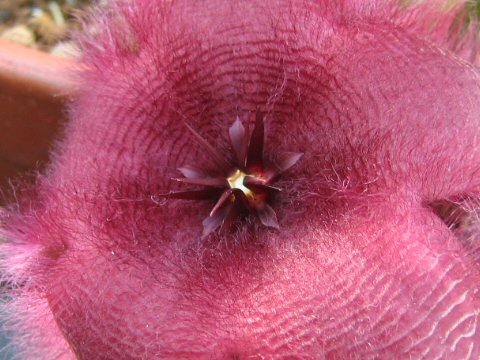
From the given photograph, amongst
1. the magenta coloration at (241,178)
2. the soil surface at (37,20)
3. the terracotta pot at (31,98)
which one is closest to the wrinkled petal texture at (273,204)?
the magenta coloration at (241,178)

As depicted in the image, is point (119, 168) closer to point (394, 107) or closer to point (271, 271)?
point (271, 271)

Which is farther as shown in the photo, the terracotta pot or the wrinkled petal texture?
the terracotta pot

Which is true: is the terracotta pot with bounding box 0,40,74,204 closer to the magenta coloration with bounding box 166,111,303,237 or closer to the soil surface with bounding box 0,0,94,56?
the soil surface with bounding box 0,0,94,56

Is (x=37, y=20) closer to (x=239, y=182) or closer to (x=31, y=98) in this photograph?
(x=31, y=98)

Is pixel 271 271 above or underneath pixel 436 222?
underneath

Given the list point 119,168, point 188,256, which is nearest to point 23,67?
point 119,168

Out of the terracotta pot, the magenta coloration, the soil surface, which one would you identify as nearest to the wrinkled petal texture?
the magenta coloration
